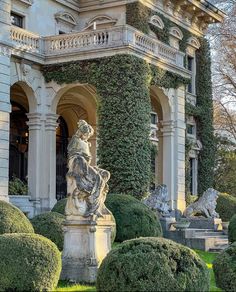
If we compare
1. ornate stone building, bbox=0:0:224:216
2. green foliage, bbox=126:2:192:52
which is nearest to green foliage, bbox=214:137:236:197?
ornate stone building, bbox=0:0:224:216

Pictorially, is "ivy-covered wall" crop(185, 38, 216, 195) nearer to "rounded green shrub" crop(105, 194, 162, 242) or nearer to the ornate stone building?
the ornate stone building

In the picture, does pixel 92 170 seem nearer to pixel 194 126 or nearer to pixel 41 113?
pixel 41 113

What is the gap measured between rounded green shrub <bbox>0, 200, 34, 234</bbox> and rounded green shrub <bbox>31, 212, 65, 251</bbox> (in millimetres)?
1327

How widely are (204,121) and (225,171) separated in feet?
17.5

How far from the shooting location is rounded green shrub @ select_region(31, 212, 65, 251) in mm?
16297

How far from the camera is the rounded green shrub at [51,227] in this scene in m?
16.3

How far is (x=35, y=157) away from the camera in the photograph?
83.3 ft

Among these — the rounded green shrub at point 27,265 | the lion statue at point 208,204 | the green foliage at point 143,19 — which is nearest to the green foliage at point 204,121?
the green foliage at point 143,19

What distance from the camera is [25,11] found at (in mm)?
26734

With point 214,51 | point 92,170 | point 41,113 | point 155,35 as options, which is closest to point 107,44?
point 41,113

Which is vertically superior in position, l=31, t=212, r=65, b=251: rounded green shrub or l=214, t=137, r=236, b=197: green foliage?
l=214, t=137, r=236, b=197: green foliage

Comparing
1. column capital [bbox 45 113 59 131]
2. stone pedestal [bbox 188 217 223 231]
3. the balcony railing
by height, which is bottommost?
stone pedestal [bbox 188 217 223 231]

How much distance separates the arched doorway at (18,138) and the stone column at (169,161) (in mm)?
6400

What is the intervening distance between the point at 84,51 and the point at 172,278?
54.0 ft
